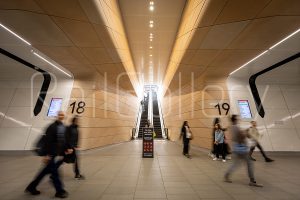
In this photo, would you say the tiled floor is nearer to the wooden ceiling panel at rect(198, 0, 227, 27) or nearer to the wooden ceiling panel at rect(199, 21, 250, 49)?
the wooden ceiling panel at rect(199, 21, 250, 49)

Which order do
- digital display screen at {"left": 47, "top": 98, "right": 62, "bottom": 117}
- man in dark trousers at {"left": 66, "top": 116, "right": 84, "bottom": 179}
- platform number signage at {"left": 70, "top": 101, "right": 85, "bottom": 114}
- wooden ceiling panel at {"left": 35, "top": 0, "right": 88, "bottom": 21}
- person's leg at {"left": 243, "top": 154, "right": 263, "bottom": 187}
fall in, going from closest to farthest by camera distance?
1. person's leg at {"left": 243, "top": 154, "right": 263, "bottom": 187}
2. man in dark trousers at {"left": 66, "top": 116, "right": 84, "bottom": 179}
3. wooden ceiling panel at {"left": 35, "top": 0, "right": 88, "bottom": 21}
4. platform number signage at {"left": 70, "top": 101, "right": 85, "bottom": 114}
5. digital display screen at {"left": 47, "top": 98, "right": 62, "bottom": 117}

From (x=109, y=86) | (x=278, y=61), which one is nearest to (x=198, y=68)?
(x=278, y=61)

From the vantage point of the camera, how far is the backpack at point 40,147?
12.8ft

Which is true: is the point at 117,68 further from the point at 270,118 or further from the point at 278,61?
the point at 270,118

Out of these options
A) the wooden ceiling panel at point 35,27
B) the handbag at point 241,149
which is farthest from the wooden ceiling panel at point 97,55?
the handbag at point 241,149

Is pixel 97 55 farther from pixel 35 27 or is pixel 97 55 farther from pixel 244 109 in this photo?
pixel 244 109

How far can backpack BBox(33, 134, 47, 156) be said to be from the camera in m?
3.91

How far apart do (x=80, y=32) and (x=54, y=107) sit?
581cm

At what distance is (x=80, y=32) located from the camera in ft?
20.9

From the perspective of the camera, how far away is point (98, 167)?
20.6 feet

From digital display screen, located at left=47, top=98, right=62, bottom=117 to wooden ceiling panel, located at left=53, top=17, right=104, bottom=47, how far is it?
15.5ft

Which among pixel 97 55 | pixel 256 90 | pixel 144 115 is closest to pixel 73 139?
pixel 97 55

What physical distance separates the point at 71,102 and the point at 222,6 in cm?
849

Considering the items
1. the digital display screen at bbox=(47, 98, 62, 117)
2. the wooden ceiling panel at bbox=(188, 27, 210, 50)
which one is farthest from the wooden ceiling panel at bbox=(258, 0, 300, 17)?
the digital display screen at bbox=(47, 98, 62, 117)
